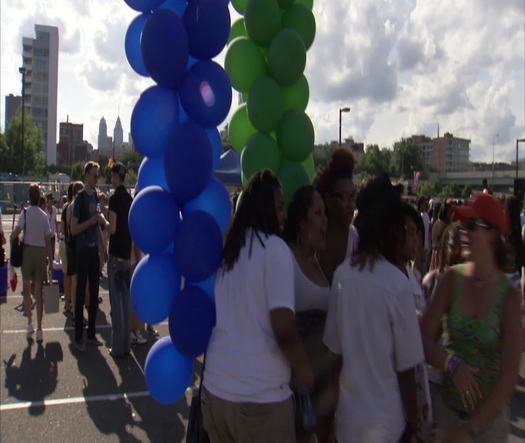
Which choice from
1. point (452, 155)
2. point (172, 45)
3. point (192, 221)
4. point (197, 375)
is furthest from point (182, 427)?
point (452, 155)

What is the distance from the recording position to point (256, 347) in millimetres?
2375

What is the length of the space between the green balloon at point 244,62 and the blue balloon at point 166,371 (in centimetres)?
194

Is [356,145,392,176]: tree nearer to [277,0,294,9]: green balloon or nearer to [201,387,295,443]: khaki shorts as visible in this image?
[277,0,294,9]: green balloon

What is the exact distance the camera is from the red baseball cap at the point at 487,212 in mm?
2430

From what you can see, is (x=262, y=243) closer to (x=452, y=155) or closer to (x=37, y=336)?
(x=37, y=336)

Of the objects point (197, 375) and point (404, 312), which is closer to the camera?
point (404, 312)

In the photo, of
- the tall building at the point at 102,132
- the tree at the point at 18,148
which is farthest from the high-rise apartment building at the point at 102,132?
the tree at the point at 18,148

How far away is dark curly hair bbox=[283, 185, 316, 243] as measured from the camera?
2.79 m

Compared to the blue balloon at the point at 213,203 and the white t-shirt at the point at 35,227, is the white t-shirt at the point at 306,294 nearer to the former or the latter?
the blue balloon at the point at 213,203

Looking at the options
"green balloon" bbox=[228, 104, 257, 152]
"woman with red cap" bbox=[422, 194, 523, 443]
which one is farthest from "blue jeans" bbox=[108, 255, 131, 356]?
"woman with red cap" bbox=[422, 194, 523, 443]

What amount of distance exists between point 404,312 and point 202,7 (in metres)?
1.99

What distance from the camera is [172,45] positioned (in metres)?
2.89

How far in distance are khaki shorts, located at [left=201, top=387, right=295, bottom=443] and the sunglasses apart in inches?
45.0

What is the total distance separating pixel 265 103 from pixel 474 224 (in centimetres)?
176
